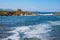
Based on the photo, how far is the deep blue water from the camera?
7.32 feet

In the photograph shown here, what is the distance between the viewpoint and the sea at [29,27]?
87.8 inches

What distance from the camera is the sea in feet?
7.32

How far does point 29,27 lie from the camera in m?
2.27

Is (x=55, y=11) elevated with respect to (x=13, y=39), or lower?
elevated

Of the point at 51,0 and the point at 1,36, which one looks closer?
the point at 1,36

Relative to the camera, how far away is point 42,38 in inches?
88.0

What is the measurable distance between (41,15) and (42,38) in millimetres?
451

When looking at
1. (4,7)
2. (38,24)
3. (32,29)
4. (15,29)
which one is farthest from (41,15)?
(4,7)

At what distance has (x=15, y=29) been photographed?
7.43 ft

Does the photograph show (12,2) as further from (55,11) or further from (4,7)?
(55,11)

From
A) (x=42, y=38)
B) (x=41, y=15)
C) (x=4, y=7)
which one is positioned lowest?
(x=42, y=38)

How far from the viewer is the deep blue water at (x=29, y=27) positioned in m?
2.23

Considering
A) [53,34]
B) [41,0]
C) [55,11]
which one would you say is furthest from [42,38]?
[41,0]

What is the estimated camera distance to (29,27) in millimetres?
2271
